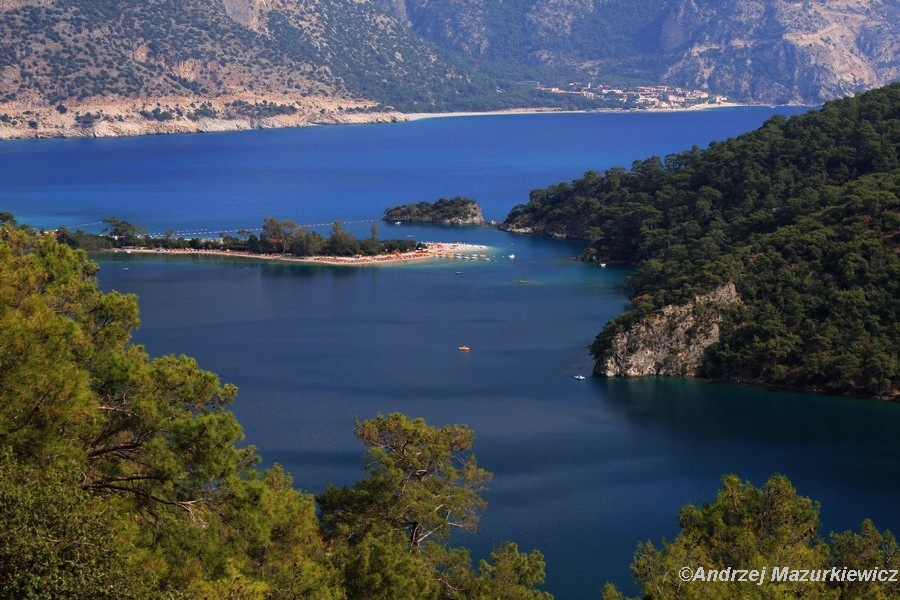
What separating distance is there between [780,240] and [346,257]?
1303 inches

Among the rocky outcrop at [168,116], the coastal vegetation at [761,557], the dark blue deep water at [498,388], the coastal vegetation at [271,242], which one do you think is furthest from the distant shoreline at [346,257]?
the rocky outcrop at [168,116]

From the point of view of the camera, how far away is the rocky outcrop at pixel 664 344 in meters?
48.6

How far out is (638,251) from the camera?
75.1m

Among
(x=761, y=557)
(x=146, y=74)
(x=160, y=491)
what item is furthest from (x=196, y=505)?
(x=146, y=74)

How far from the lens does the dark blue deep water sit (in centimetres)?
3422

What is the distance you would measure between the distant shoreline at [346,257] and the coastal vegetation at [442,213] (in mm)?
13451

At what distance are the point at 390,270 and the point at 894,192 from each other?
30995 mm

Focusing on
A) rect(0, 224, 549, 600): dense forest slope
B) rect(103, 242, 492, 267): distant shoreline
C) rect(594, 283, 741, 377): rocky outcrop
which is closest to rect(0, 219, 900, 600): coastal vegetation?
rect(0, 224, 549, 600): dense forest slope

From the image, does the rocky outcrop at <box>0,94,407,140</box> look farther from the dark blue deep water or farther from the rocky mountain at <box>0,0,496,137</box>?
the dark blue deep water

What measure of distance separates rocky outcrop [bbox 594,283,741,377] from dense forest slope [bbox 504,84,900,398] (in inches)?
8.1

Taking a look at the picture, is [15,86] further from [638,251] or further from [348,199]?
[638,251]

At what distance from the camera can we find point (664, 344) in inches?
1930

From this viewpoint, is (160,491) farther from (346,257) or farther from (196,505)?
(346,257)

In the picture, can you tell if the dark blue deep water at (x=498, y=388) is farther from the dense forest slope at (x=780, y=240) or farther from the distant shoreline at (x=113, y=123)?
the distant shoreline at (x=113, y=123)
